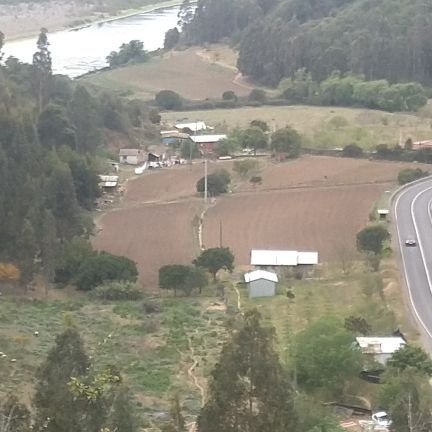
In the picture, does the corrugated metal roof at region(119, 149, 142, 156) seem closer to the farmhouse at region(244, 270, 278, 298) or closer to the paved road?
the paved road

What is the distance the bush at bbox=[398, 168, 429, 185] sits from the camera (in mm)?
31359

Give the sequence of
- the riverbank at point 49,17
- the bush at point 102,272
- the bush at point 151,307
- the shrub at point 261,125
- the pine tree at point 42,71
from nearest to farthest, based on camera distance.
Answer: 1. the bush at point 151,307
2. the bush at point 102,272
3. the pine tree at point 42,71
4. the shrub at point 261,125
5. the riverbank at point 49,17

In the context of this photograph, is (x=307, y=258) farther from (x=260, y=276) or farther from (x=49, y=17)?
(x=49, y=17)

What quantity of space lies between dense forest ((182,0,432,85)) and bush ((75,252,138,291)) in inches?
1153

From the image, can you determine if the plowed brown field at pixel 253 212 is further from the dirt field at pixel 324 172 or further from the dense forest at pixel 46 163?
the dense forest at pixel 46 163

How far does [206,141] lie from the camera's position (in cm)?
3669

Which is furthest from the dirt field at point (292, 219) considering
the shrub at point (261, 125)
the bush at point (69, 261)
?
the shrub at point (261, 125)

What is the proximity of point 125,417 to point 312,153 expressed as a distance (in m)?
28.1

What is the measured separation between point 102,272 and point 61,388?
1291 cm

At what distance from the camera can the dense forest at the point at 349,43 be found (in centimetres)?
4875

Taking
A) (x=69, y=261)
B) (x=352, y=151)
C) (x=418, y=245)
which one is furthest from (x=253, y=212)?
(x=352, y=151)

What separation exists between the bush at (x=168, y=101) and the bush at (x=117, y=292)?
25.3 metres

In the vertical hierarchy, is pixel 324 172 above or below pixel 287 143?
below

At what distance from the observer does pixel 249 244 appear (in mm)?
24922
